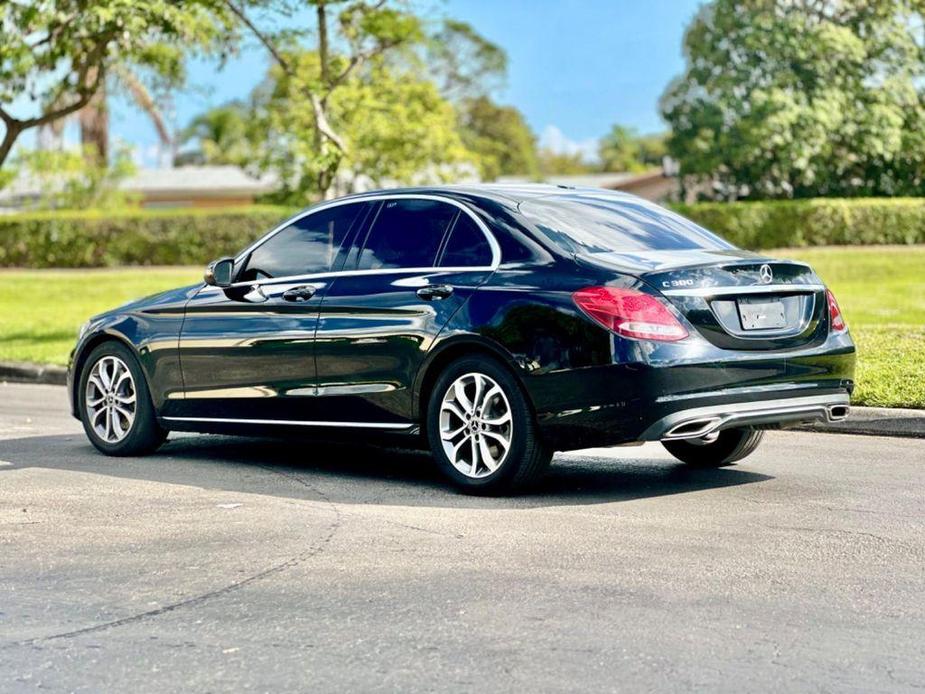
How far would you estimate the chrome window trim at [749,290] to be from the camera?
7883 mm

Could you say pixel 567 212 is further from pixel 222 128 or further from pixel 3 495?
pixel 222 128

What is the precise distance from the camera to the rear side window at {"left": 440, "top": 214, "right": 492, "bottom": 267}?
336 inches

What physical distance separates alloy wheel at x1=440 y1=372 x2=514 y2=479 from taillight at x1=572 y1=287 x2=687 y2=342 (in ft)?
2.35

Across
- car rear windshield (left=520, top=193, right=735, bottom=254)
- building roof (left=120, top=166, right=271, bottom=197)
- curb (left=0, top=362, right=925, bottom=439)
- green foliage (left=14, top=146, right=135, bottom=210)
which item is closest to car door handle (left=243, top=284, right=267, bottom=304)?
car rear windshield (left=520, top=193, right=735, bottom=254)

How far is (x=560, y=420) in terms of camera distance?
26.2 feet

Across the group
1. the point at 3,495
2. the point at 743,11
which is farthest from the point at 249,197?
the point at 3,495

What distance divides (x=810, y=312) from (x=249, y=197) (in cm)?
6822

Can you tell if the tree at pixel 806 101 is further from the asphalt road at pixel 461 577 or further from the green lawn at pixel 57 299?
the asphalt road at pixel 461 577

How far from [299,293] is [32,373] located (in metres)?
8.71

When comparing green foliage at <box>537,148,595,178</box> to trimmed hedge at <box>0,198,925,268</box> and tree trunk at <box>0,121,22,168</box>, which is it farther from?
tree trunk at <box>0,121,22,168</box>

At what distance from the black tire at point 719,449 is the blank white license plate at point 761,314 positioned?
1.18 meters

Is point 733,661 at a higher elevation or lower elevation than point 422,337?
lower

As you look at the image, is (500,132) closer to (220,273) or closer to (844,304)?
(844,304)

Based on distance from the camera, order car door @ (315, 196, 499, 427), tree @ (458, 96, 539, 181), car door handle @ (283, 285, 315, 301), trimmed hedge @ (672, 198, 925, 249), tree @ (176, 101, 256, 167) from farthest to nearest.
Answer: tree @ (176, 101, 256, 167) < tree @ (458, 96, 539, 181) < trimmed hedge @ (672, 198, 925, 249) < car door handle @ (283, 285, 315, 301) < car door @ (315, 196, 499, 427)
